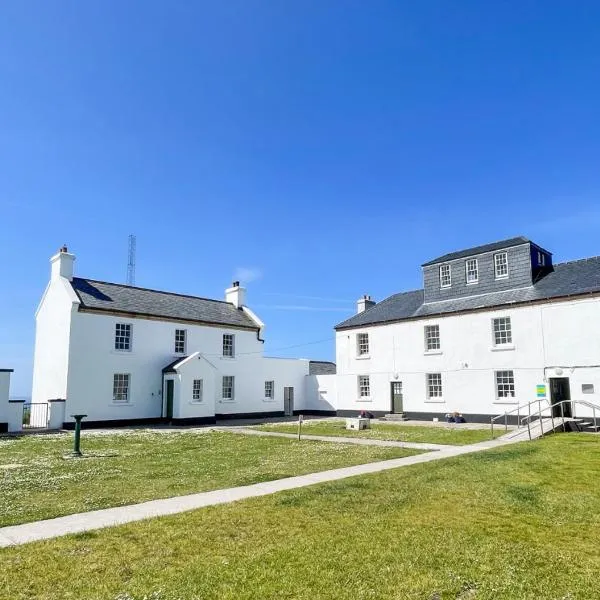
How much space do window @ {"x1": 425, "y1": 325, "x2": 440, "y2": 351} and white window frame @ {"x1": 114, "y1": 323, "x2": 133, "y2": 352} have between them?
1842 centimetres

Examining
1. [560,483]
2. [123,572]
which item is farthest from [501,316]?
[123,572]

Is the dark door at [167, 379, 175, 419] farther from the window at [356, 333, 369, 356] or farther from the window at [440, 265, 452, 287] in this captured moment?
the window at [440, 265, 452, 287]

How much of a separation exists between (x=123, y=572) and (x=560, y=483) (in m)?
9.14

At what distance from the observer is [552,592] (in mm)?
5129

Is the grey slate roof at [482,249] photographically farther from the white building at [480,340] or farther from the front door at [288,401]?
the front door at [288,401]

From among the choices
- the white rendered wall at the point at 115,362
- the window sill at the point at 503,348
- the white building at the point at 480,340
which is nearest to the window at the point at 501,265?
the white building at the point at 480,340

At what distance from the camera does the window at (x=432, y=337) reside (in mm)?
31109

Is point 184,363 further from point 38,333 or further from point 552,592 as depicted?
point 552,592

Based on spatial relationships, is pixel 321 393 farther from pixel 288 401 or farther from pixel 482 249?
pixel 482 249

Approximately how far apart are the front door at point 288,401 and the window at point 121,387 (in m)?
13.4

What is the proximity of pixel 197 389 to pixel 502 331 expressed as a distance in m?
18.7

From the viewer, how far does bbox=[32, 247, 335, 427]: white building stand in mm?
28203

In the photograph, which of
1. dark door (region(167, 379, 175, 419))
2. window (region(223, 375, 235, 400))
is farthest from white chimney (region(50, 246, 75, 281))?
window (region(223, 375, 235, 400))

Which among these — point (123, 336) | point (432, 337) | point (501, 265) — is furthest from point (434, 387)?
point (123, 336)
